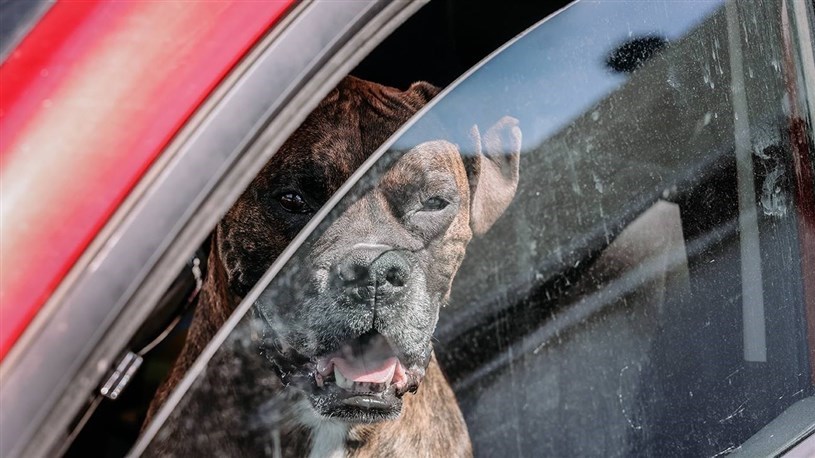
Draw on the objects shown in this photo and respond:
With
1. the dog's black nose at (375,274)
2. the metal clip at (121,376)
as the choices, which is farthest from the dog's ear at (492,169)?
the metal clip at (121,376)

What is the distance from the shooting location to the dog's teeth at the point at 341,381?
1.44m

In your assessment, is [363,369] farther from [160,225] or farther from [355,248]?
[160,225]

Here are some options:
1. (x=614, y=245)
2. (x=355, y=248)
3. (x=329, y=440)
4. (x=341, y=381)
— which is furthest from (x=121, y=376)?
(x=614, y=245)

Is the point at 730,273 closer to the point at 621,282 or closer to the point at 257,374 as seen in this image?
the point at 621,282

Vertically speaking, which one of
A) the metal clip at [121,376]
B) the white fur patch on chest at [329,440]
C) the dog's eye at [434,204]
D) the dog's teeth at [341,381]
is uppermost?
the dog's eye at [434,204]

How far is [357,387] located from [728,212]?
0.66 metres

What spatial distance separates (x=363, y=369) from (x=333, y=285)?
19 centimetres

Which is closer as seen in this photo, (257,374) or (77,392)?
(77,392)

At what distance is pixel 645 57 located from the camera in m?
1.52

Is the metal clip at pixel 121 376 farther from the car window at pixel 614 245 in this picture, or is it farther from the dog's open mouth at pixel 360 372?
the dog's open mouth at pixel 360 372

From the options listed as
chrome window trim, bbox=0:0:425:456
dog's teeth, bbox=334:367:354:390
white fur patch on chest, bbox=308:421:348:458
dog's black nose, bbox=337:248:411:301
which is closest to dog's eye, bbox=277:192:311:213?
dog's black nose, bbox=337:248:411:301

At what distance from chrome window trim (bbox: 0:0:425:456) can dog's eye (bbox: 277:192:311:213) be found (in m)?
0.57

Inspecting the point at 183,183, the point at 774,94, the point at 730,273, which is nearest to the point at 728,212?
the point at 730,273

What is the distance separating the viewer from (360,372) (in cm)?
146
